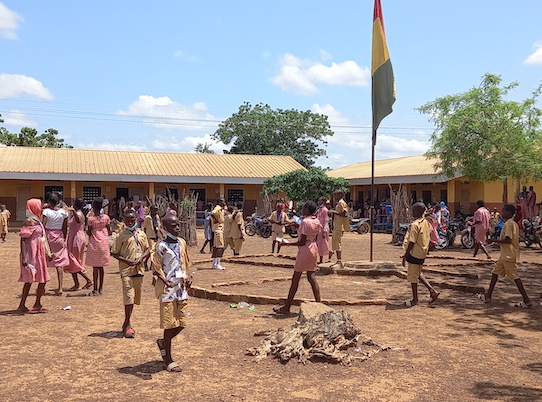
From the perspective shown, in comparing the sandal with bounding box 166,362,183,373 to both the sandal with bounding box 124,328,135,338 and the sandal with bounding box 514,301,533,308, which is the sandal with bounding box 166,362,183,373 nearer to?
the sandal with bounding box 124,328,135,338

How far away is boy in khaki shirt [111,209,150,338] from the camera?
5922 mm

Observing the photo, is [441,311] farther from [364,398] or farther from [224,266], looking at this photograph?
[224,266]

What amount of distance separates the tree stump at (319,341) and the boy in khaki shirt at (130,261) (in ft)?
5.01

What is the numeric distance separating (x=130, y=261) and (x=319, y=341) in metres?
2.36

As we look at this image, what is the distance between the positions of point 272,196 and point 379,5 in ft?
55.7

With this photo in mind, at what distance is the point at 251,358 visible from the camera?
517cm

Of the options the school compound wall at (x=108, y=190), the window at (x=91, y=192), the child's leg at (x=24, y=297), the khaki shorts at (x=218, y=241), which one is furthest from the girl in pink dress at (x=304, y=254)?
the window at (x=91, y=192)

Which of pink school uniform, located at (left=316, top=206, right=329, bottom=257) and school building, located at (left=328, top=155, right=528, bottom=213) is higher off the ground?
school building, located at (left=328, top=155, right=528, bottom=213)

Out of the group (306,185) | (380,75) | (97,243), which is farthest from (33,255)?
(306,185)

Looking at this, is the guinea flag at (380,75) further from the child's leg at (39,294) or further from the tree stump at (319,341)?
the child's leg at (39,294)

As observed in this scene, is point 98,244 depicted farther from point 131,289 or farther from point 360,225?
point 360,225

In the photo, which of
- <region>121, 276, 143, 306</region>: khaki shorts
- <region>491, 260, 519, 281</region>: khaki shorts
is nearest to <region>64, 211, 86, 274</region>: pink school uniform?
<region>121, 276, 143, 306</region>: khaki shorts

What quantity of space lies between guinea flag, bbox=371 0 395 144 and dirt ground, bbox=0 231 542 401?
4.34m

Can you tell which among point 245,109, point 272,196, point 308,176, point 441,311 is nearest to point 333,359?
point 441,311
